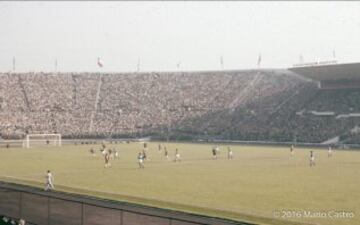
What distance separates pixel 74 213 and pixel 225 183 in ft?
53.5

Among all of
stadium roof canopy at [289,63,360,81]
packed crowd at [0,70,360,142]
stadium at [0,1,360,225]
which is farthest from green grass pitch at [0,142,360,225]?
packed crowd at [0,70,360,142]

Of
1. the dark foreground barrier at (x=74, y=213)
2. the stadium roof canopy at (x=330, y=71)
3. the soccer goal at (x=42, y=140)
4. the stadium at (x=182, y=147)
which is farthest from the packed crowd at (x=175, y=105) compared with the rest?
the dark foreground barrier at (x=74, y=213)

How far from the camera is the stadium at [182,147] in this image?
72.3ft

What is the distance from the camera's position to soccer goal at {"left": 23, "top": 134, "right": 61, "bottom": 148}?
269 feet

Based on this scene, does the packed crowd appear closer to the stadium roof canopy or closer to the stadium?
the stadium

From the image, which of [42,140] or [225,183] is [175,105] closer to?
[42,140]

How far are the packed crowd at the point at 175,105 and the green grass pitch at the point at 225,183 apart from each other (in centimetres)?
3661

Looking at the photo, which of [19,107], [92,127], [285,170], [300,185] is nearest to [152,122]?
[92,127]

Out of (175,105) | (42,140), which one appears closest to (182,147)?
(42,140)

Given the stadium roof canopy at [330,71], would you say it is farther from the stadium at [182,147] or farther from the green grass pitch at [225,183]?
the green grass pitch at [225,183]

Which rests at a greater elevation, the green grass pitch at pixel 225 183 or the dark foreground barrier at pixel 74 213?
the dark foreground barrier at pixel 74 213

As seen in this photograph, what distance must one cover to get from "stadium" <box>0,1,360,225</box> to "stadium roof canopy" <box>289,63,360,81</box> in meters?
0.26

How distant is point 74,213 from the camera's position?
18797 mm

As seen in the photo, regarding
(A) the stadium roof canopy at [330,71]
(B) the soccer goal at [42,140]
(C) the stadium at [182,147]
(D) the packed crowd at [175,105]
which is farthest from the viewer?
(D) the packed crowd at [175,105]
